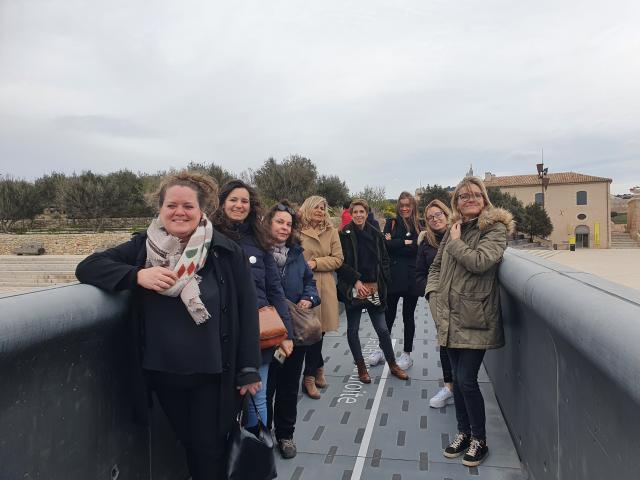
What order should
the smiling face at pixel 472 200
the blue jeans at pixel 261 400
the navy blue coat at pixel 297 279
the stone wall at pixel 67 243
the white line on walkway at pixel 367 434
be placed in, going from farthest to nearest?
the stone wall at pixel 67 243, the navy blue coat at pixel 297 279, the smiling face at pixel 472 200, the white line on walkway at pixel 367 434, the blue jeans at pixel 261 400

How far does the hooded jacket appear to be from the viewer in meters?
2.92

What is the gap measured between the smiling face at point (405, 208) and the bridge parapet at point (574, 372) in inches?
85.5

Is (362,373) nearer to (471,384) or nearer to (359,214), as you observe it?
(359,214)

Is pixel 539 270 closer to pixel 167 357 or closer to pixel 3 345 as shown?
pixel 167 357

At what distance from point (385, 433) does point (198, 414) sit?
6.03 ft

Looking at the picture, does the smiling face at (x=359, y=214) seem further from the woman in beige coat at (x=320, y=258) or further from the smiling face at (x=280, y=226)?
the smiling face at (x=280, y=226)

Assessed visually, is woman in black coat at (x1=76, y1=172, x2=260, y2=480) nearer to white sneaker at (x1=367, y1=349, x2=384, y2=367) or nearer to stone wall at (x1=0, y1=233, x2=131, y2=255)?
white sneaker at (x1=367, y1=349, x2=384, y2=367)

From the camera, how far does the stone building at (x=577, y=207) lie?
188 feet

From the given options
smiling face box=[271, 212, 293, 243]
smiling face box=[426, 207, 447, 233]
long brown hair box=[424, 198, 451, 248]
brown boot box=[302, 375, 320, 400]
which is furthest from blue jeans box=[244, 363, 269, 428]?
smiling face box=[426, 207, 447, 233]

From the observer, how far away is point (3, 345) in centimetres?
142

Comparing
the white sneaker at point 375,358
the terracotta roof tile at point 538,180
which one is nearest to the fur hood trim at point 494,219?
the white sneaker at point 375,358

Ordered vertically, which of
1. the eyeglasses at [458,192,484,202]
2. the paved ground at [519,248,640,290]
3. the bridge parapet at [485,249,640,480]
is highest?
the eyeglasses at [458,192,484,202]

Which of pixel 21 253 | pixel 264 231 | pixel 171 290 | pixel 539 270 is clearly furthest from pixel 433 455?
pixel 21 253

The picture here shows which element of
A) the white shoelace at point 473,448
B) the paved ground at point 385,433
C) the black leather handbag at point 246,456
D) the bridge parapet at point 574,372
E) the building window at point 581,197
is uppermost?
the building window at point 581,197
